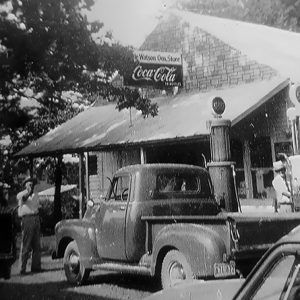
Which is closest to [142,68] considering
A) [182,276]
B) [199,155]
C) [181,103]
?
[181,103]

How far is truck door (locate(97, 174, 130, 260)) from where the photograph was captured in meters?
5.61

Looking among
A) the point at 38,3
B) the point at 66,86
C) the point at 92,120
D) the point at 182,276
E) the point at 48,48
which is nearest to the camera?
the point at 182,276

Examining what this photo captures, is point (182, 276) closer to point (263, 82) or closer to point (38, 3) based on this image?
point (38, 3)

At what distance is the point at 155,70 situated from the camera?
1160 centimetres

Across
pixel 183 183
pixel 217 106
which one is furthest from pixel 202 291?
pixel 217 106

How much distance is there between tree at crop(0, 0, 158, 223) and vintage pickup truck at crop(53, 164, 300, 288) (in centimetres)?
127

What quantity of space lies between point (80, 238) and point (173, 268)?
5.40 feet

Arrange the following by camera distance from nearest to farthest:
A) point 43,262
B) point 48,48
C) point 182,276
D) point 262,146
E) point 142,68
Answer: point 182,276 < point 48,48 < point 43,262 < point 142,68 < point 262,146

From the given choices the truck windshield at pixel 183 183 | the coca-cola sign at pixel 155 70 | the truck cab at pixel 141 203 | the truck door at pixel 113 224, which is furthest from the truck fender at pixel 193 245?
the coca-cola sign at pixel 155 70

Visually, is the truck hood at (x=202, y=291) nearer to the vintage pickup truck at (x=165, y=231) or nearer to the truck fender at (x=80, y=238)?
the vintage pickup truck at (x=165, y=231)

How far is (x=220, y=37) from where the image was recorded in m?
13.2

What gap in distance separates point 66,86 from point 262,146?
645cm

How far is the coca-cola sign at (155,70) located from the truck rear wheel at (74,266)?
4.17 m

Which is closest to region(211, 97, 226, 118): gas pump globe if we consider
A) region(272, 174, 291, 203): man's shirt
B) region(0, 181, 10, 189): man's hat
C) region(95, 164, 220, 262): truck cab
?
region(272, 174, 291, 203): man's shirt
